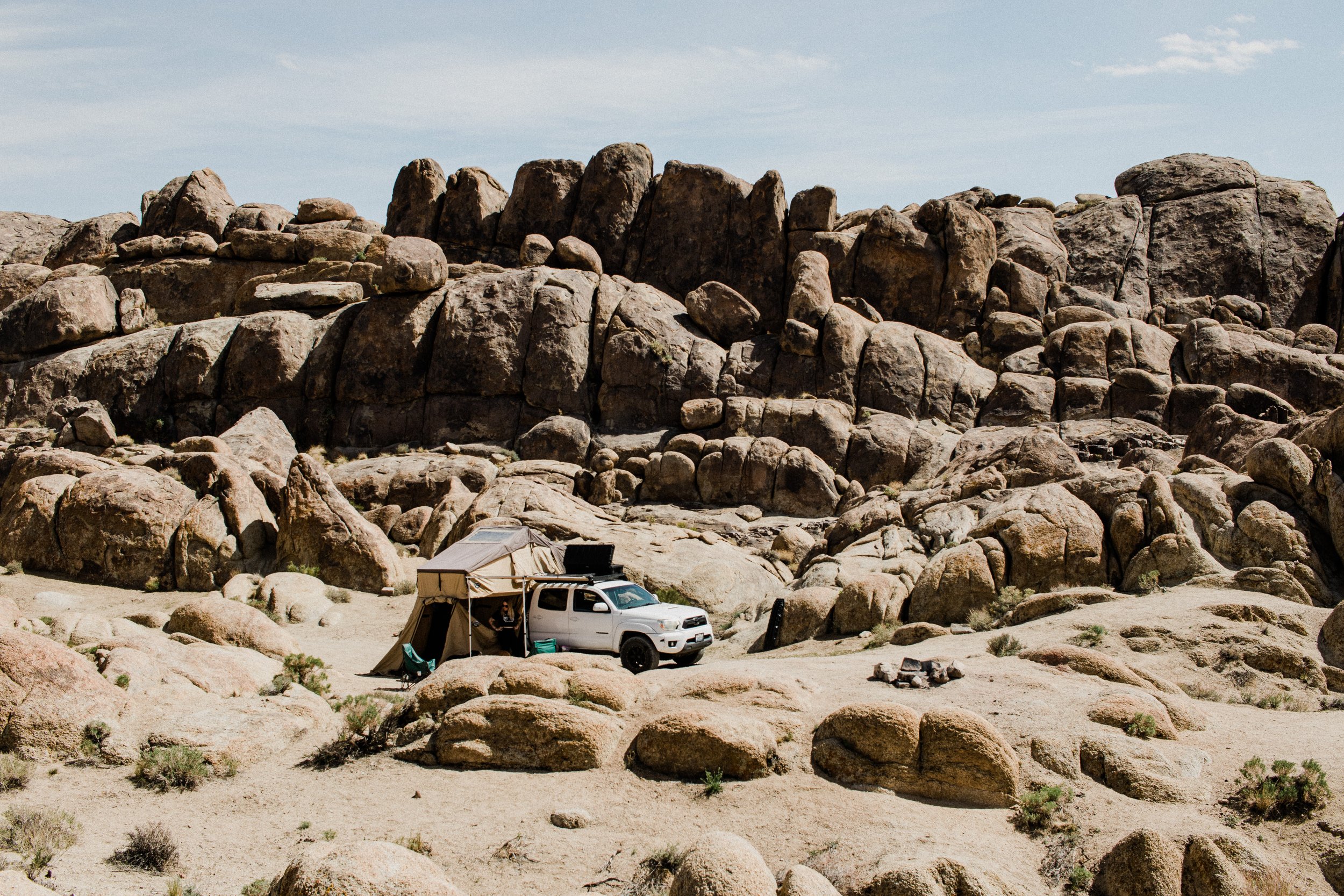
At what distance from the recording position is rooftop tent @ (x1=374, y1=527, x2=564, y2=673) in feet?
70.7

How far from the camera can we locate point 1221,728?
13.9m

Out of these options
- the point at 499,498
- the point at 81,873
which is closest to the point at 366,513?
the point at 499,498

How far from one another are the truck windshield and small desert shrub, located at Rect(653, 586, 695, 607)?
16.5ft

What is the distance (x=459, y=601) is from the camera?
2173cm

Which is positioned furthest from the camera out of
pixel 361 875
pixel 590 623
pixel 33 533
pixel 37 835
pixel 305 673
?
pixel 33 533

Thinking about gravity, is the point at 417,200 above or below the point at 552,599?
above

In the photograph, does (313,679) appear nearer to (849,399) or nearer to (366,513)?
(366,513)

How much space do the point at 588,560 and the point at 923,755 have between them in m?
12.2

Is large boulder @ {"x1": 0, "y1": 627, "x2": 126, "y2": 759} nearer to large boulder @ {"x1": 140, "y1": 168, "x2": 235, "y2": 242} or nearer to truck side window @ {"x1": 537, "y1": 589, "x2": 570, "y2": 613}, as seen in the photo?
truck side window @ {"x1": 537, "y1": 589, "x2": 570, "y2": 613}

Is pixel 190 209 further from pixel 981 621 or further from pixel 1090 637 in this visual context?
pixel 1090 637

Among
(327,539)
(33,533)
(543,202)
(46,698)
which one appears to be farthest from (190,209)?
(46,698)

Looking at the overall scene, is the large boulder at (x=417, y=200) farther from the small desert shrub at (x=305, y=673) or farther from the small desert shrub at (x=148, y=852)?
the small desert shrub at (x=148, y=852)

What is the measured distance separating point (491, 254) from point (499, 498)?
78.8 ft

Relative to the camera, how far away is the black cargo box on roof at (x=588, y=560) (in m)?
23.4
